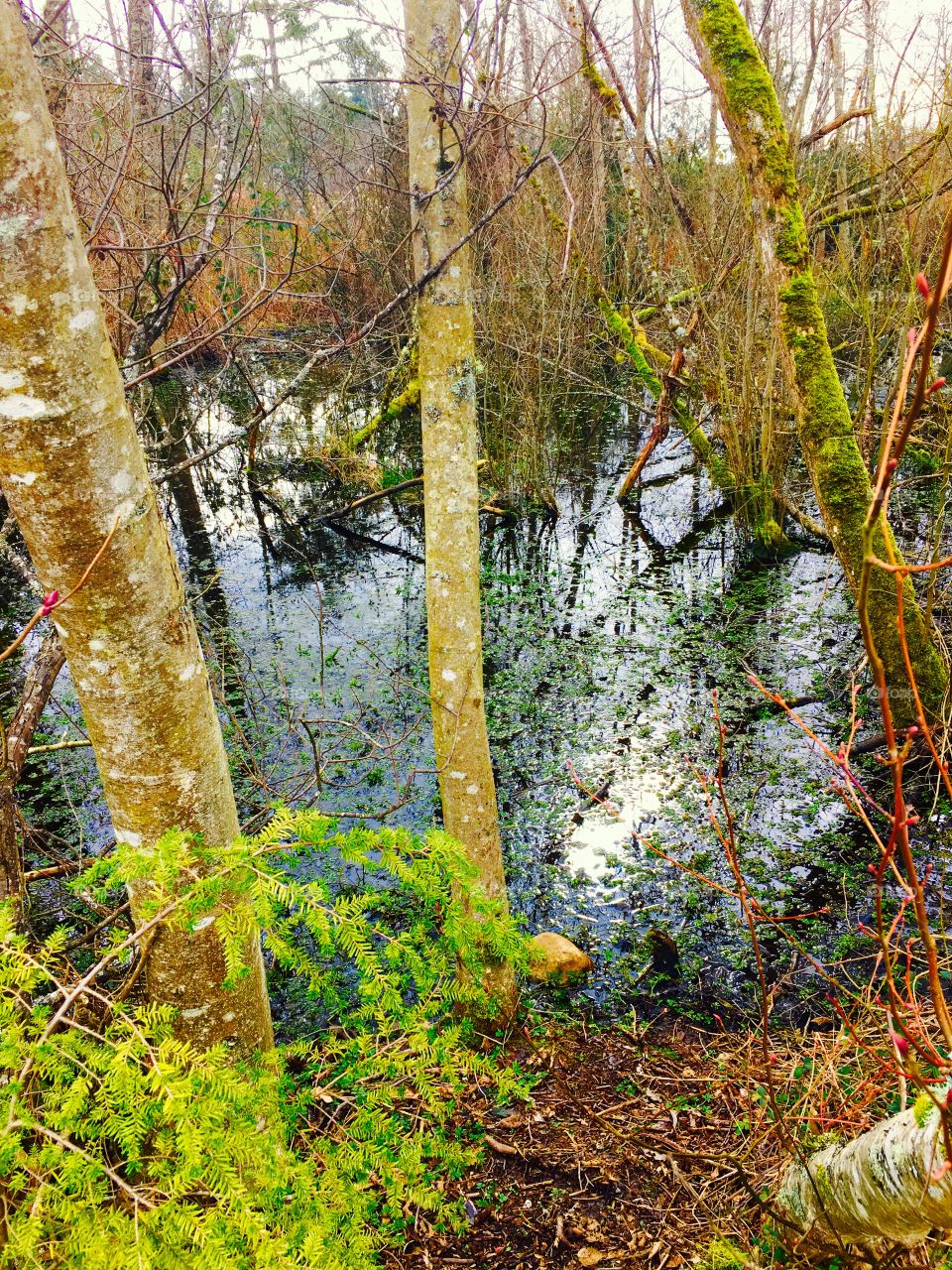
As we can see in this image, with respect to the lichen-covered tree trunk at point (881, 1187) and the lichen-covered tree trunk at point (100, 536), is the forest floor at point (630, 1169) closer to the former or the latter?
the lichen-covered tree trunk at point (881, 1187)

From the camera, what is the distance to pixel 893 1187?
53.1 inches

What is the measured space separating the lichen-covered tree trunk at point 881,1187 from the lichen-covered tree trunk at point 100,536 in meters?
1.17

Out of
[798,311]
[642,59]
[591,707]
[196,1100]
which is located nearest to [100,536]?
[196,1100]

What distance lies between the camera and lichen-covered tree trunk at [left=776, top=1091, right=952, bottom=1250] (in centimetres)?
122

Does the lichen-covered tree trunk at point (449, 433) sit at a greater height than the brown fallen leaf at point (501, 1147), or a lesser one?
greater

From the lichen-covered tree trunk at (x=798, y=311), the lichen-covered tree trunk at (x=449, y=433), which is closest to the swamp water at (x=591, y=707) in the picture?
the lichen-covered tree trunk at (x=449, y=433)

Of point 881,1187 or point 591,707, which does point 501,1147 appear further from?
point 591,707

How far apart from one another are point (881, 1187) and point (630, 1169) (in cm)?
143

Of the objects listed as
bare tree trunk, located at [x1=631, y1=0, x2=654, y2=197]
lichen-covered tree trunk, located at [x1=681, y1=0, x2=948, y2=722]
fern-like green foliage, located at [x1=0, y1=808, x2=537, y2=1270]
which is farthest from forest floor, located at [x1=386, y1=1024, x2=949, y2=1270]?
bare tree trunk, located at [x1=631, y1=0, x2=654, y2=197]

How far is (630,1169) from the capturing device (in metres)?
2.59

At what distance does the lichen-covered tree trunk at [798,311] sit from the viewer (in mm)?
4180

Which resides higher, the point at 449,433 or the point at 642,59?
the point at 642,59

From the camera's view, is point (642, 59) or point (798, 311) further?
point (642, 59)

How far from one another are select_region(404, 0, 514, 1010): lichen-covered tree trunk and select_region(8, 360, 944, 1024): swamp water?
1.47ft
